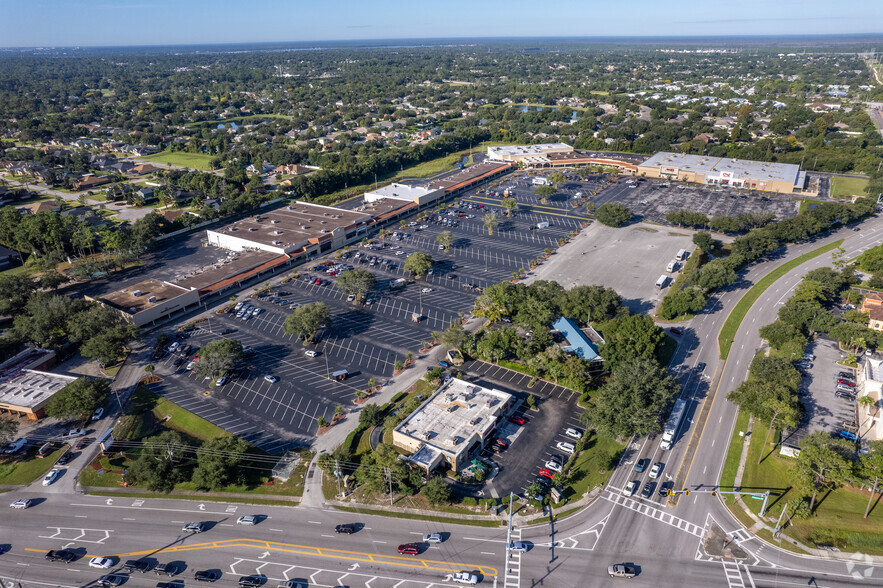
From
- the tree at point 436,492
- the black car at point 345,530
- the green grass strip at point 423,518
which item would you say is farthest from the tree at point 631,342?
the black car at point 345,530

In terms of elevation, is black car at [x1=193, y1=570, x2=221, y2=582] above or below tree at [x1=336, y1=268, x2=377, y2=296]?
below

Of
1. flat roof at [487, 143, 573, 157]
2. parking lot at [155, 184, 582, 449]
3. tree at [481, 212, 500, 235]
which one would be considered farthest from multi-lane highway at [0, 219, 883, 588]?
flat roof at [487, 143, 573, 157]

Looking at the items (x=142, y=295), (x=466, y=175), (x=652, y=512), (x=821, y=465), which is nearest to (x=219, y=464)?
(x=652, y=512)

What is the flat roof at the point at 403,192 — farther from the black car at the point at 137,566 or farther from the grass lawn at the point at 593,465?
the black car at the point at 137,566

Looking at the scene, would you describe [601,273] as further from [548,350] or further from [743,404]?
[743,404]

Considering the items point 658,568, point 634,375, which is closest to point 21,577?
point 658,568

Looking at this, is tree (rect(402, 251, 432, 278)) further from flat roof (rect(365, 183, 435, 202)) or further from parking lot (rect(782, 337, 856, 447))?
Result: parking lot (rect(782, 337, 856, 447))
